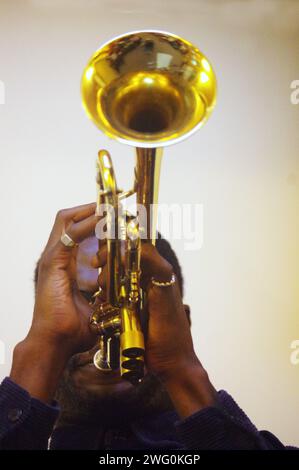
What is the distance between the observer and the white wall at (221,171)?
7.57 feet

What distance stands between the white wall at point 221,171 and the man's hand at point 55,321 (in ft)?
3.45

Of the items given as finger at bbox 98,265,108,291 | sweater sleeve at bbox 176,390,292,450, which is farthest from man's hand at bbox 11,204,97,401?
sweater sleeve at bbox 176,390,292,450

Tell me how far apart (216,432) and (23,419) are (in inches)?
19.0

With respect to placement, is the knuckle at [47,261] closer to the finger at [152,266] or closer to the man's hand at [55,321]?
the man's hand at [55,321]

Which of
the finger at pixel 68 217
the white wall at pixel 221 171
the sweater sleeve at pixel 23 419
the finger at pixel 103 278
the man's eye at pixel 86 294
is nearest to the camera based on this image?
the sweater sleeve at pixel 23 419

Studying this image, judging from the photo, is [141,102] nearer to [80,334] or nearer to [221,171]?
[80,334]

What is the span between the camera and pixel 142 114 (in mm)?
1158

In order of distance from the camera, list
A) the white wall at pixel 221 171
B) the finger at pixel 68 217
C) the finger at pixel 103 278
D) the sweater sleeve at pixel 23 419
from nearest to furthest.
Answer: the sweater sleeve at pixel 23 419 → the finger at pixel 103 278 → the finger at pixel 68 217 → the white wall at pixel 221 171

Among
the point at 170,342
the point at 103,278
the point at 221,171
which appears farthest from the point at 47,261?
the point at 221,171

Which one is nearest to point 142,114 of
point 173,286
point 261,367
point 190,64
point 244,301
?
point 190,64

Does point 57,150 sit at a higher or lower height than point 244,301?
higher

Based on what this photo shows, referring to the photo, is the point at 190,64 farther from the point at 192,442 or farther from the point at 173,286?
the point at 192,442

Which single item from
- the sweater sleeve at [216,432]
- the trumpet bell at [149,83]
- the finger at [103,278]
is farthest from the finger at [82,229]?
the sweater sleeve at [216,432]

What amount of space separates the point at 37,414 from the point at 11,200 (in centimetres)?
144
